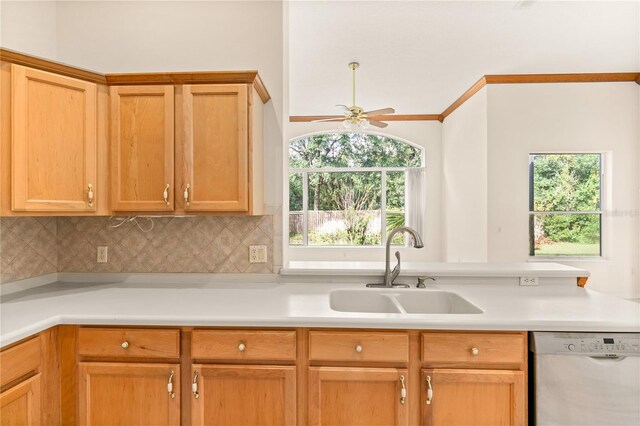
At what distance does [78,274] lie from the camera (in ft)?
7.13

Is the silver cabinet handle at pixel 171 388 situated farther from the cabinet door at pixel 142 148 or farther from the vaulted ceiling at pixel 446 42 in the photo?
the vaulted ceiling at pixel 446 42

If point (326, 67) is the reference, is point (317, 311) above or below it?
below

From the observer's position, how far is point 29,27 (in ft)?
6.72

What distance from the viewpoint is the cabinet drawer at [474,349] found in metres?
1.38

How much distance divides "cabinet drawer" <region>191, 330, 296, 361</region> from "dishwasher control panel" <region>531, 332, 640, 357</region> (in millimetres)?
1007

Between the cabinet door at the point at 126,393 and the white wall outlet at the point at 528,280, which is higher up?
the white wall outlet at the point at 528,280

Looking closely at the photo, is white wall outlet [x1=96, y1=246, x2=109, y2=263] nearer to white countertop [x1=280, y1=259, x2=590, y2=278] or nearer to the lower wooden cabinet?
the lower wooden cabinet

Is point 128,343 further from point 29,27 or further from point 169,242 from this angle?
point 29,27

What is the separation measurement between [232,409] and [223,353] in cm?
24

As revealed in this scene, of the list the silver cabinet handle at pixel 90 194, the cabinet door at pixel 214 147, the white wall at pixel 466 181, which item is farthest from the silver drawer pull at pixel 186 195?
the white wall at pixel 466 181

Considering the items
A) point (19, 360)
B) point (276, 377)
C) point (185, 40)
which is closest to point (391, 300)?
point (276, 377)

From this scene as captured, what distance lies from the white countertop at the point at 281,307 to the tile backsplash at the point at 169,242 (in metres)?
0.12

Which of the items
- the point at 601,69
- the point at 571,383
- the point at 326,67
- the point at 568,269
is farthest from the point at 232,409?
the point at 601,69

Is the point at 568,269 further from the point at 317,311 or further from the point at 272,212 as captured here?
the point at 272,212
